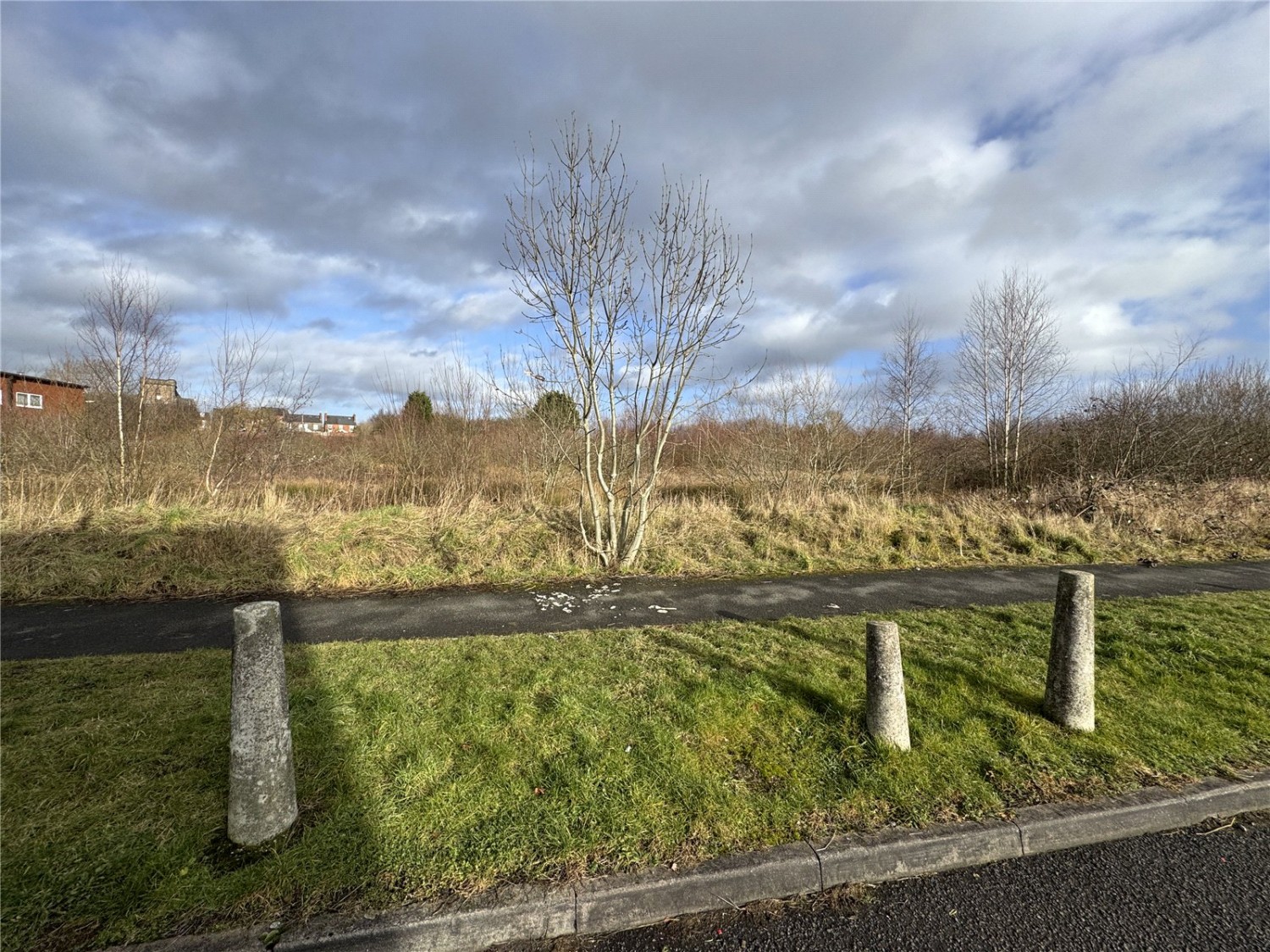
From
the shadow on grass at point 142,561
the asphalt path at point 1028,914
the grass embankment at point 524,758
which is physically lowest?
the asphalt path at point 1028,914

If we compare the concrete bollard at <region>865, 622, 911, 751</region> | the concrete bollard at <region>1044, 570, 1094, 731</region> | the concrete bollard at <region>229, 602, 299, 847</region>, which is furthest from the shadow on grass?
the concrete bollard at <region>1044, 570, 1094, 731</region>

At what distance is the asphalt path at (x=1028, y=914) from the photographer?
6.97 ft

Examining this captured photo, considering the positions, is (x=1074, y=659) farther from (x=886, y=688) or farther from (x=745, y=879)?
(x=745, y=879)

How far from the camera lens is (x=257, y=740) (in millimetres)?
2488

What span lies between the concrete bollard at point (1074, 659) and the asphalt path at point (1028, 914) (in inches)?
36.2

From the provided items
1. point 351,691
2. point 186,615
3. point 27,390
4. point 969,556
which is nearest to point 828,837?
point 351,691

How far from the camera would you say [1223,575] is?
8375mm

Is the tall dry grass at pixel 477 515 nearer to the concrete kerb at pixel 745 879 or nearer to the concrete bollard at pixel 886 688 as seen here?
the concrete bollard at pixel 886 688

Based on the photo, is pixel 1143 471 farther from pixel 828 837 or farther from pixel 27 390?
pixel 27 390

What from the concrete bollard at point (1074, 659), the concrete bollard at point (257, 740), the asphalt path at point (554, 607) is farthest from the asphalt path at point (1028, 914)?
the asphalt path at point (554, 607)

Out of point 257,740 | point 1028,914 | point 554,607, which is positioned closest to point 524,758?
point 257,740

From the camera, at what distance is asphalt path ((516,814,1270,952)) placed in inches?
83.7

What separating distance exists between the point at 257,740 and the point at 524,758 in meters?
1.33

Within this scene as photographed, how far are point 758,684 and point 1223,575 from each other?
9283 mm
